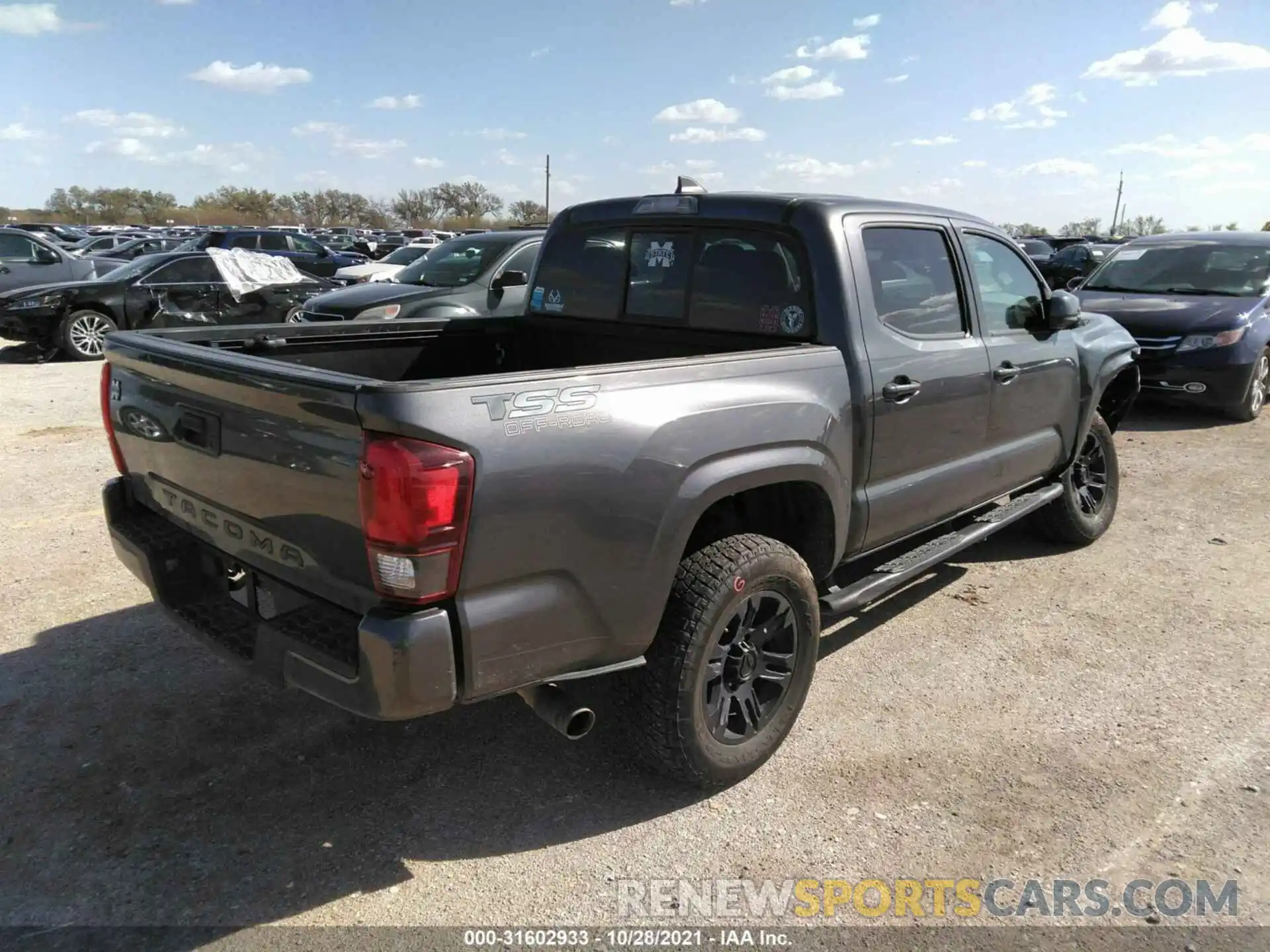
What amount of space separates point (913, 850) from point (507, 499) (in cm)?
175

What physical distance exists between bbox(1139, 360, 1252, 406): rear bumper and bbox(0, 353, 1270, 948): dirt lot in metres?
4.63

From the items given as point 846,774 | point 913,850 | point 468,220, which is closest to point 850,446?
point 846,774

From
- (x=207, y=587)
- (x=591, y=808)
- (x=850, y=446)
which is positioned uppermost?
(x=850, y=446)

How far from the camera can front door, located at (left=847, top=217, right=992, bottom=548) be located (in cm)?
359

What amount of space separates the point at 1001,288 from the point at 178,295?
11210 mm

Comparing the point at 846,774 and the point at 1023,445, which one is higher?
the point at 1023,445

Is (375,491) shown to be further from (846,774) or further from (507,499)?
(846,774)

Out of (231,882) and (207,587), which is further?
(207,587)

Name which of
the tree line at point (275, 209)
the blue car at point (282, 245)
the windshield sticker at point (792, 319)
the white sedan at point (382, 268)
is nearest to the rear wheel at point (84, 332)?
the white sedan at point (382, 268)

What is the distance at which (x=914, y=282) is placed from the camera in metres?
3.93

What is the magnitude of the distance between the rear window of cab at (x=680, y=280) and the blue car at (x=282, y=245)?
1389 cm

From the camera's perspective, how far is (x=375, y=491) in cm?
223

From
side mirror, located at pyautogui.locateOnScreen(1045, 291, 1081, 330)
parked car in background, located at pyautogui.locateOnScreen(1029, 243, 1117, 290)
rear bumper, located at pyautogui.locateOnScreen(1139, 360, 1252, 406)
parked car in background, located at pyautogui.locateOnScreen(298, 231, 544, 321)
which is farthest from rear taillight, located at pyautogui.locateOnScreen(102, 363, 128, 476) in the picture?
parked car in background, located at pyautogui.locateOnScreen(1029, 243, 1117, 290)

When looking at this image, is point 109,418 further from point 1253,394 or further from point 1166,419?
point 1253,394
